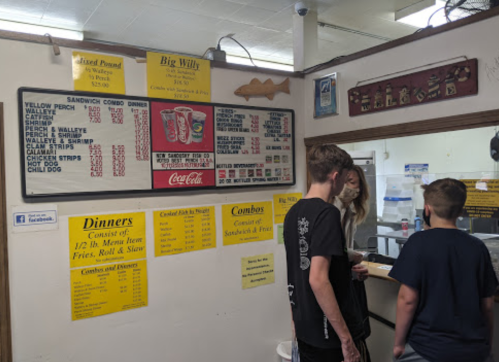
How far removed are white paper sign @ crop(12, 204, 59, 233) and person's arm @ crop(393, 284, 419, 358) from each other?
5.04 ft

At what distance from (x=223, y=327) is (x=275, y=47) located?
3493 mm

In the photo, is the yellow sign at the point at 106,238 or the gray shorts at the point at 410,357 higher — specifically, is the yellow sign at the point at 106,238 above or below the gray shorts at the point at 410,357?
above

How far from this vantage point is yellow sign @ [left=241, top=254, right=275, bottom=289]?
7.72 ft

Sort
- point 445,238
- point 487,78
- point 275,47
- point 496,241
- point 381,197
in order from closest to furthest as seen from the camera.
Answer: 1. point 445,238
2. point 487,78
3. point 496,241
4. point 381,197
5. point 275,47

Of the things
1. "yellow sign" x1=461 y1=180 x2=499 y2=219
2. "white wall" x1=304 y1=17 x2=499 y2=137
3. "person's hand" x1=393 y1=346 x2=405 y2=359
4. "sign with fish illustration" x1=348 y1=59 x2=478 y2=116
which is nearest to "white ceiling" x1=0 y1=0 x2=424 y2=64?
"white wall" x1=304 y1=17 x2=499 y2=137

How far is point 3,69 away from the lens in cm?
169

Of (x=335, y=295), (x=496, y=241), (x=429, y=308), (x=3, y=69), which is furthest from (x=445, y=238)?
(x=3, y=69)

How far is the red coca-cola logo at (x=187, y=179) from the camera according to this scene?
6.83ft

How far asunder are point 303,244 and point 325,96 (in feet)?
4.07

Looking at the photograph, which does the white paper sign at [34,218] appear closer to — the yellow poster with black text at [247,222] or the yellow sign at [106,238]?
the yellow sign at [106,238]


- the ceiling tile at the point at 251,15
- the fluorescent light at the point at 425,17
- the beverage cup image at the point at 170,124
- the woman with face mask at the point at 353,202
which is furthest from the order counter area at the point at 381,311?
the ceiling tile at the point at 251,15

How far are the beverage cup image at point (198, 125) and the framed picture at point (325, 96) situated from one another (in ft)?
2.50

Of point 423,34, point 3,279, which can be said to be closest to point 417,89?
point 423,34

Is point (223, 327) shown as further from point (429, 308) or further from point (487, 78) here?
point (487, 78)
